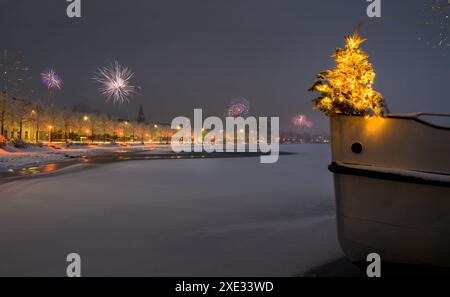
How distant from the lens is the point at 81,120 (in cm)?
9556

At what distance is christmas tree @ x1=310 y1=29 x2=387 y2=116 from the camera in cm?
533

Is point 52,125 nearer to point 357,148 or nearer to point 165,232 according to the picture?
point 165,232

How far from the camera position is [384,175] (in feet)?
17.1

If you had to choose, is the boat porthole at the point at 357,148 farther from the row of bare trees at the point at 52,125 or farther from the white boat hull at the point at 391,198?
the row of bare trees at the point at 52,125

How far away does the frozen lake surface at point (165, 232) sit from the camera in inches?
215

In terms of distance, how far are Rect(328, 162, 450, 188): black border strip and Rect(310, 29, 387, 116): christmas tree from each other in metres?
0.91

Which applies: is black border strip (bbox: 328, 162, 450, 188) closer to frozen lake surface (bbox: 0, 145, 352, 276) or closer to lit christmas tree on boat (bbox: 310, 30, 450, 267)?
lit christmas tree on boat (bbox: 310, 30, 450, 267)

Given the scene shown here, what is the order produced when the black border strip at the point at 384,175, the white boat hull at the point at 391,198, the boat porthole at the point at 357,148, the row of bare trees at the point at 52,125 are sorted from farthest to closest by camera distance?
the row of bare trees at the point at 52,125 → the boat porthole at the point at 357,148 → the white boat hull at the point at 391,198 → the black border strip at the point at 384,175

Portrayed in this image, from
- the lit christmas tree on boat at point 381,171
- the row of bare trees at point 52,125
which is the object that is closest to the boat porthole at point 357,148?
the lit christmas tree on boat at point 381,171

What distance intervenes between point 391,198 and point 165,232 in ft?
15.4

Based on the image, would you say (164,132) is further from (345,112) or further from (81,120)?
(345,112)

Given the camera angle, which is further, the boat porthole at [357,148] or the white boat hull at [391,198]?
the boat porthole at [357,148]

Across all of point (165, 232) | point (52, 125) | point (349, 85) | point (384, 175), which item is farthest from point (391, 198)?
point (52, 125)
